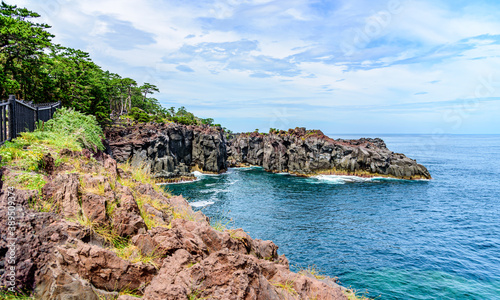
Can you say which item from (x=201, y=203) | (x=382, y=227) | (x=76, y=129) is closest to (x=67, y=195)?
(x=76, y=129)

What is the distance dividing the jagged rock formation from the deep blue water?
17.5 metres

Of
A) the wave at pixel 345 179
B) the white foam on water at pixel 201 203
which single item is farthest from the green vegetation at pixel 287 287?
the wave at pixel 345 179

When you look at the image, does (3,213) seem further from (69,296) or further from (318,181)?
(318,181)

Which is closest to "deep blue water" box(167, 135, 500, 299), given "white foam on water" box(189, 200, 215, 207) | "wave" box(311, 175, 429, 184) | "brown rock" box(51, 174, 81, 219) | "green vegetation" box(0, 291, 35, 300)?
"white foam on water" box(189, 200, 215, 207)

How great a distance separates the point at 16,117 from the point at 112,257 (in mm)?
9882

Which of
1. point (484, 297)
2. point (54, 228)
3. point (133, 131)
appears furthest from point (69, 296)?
point (133, 131)

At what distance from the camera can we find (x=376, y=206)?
42938 mm

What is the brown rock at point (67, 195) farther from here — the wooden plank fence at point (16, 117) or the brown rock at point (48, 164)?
the wooden plank fence at point (16, 117)

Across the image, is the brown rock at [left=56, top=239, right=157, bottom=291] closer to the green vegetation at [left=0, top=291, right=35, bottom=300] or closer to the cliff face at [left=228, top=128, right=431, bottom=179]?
the green vegetation at [left=0, top=291, right=35, bottom=300]

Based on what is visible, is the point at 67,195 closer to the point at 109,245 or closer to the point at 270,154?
the point at 109,245

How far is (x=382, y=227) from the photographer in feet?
108

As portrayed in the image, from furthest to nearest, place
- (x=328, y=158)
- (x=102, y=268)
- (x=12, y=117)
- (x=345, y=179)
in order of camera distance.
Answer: (x=328, y=158)
(x=345, y=179)
(x=12, y=117)
(x=102, y=268)

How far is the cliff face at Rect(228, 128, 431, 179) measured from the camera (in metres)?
70.4

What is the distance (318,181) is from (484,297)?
46.0m
